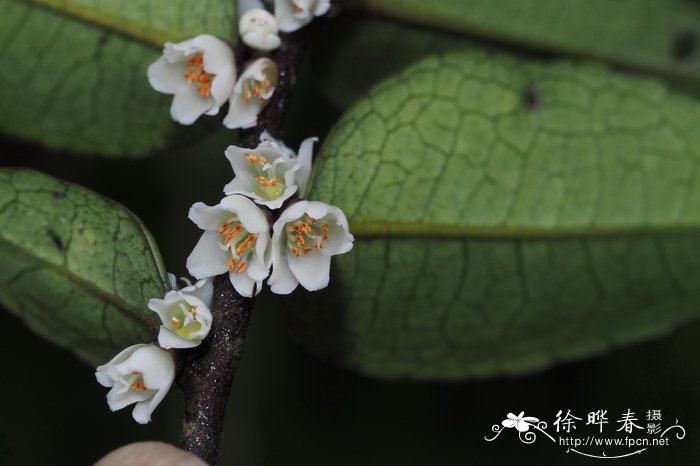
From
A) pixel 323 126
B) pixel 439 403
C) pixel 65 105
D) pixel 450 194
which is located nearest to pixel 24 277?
pixel 65 105

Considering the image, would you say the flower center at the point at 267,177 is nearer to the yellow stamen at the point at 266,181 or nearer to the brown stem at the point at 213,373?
the yellow stamen at the point at 266,181

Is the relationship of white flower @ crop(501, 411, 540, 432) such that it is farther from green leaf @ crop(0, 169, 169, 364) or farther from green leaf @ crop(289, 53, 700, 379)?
green leaf @ crop(0, 169, 169, 364)

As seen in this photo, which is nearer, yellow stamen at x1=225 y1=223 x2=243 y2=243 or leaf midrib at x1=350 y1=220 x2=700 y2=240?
yellow stamen at x1=225 y1=223 x2=243 y2=243

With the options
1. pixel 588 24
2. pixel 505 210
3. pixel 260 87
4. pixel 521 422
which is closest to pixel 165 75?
pixel 260 87

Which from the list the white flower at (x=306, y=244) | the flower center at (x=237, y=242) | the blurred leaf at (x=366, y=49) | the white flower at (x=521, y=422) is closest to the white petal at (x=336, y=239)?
the white flower at (x=306, y=244)

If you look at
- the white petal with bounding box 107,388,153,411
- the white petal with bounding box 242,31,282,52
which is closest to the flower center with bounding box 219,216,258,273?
the white petal with bounding box 107,388,153,411

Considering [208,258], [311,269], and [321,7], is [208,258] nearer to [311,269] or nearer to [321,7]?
[311,269]
